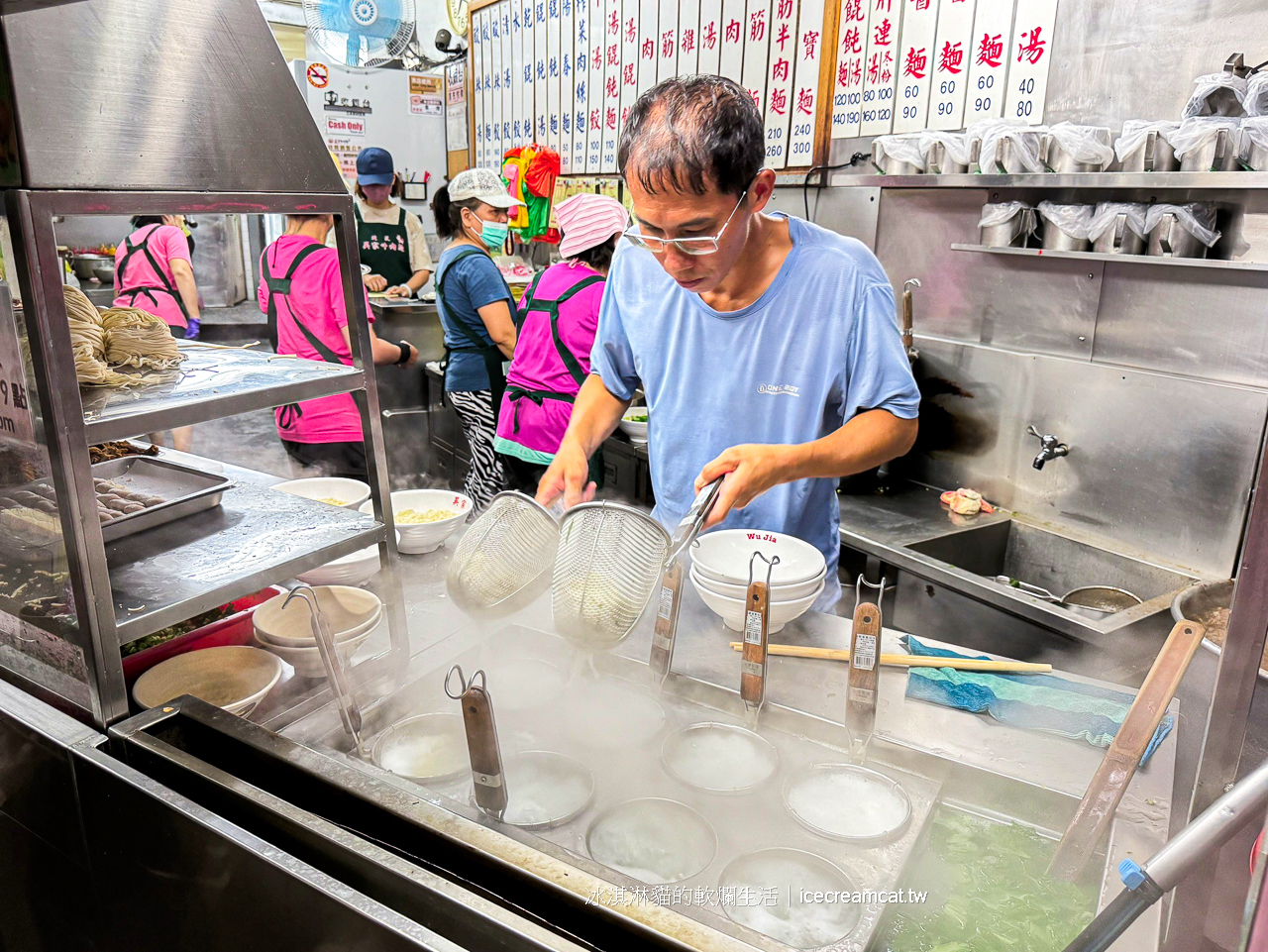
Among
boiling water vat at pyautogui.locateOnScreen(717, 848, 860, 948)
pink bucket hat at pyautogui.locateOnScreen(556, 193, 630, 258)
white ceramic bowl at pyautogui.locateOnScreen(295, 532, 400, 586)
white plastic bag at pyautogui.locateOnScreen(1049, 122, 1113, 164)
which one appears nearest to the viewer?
boiling water vat at pyautogui.locateOnScreen(717, 848, 860, 948)

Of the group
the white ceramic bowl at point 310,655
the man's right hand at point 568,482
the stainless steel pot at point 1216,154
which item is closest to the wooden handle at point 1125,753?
the man's right hand at point 568,482

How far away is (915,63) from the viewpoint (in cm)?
357

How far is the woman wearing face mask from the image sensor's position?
422cm

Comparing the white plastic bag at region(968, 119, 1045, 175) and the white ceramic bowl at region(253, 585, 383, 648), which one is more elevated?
the white plastic bag at region(968, 119, 1045, 175)

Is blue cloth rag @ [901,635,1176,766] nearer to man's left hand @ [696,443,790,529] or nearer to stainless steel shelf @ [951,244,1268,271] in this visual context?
man's left hand @ [696,443,790,529]

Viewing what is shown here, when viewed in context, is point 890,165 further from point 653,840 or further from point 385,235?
point 385,235

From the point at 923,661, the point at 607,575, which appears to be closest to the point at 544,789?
the point at 607,575

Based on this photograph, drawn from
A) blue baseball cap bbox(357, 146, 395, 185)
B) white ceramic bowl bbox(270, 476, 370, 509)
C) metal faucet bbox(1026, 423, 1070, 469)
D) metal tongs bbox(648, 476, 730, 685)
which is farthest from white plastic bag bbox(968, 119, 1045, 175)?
blue baseball cap bbox(357, 146, 395, 185)

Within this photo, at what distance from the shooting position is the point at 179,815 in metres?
1.10

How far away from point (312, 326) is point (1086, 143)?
10.1ft

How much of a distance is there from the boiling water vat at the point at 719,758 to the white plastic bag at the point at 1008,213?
2522 millimetres

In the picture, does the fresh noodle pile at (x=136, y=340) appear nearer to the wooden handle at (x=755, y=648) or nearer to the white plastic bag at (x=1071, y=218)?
the wooden handle at (x=755, y=648)

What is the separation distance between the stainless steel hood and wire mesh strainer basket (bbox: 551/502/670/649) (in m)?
0.78

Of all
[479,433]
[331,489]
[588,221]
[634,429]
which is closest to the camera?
[331,489]
